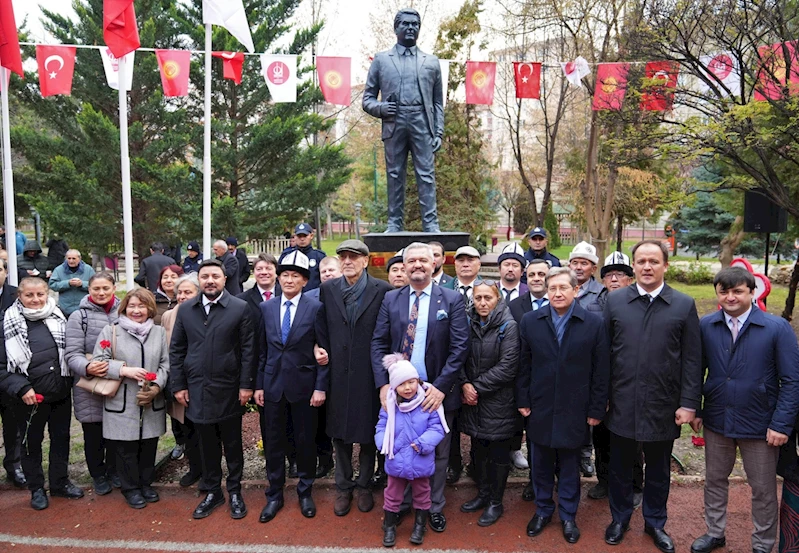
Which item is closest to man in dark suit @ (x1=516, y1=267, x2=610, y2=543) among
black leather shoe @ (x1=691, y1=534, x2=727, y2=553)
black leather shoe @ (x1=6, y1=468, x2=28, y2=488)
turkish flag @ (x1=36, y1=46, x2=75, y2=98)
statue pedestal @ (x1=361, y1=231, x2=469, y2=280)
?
black leather shoe @ (x1=691, y1=534, x2=727, y2=553)

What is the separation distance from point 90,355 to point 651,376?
Result: 3778 mm

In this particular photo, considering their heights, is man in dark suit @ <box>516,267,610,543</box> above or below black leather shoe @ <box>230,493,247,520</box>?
above

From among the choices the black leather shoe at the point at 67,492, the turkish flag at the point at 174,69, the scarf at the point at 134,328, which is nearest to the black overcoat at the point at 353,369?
the scarf at the point at 134,328

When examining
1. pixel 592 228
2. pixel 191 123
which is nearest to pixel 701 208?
pixel 592 228

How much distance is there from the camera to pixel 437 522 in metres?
3.71

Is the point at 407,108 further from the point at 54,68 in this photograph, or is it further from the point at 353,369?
the point at 54,68

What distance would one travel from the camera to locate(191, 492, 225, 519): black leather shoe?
392 centimetres

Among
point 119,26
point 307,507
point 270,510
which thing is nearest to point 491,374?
point 307,507

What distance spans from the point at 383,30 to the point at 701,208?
13.9 metres

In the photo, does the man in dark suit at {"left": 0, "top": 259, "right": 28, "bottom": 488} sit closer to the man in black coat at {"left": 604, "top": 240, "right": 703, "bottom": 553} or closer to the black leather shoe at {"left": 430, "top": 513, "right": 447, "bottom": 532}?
the black leather shoe at {"left": 430, "top": 513, "right": 447, "bottom": 532}

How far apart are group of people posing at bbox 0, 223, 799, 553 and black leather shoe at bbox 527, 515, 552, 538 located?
14 millimetres

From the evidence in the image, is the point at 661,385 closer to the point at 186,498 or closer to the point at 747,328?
the point at 747,328

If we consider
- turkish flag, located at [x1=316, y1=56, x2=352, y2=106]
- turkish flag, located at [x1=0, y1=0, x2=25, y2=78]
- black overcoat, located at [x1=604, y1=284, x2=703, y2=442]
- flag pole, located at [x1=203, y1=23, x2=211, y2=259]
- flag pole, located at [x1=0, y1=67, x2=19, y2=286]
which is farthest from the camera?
turkish flag, located at [x1=316, y1=56, x2=352, y2=106]

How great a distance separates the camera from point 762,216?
30.1 ft
